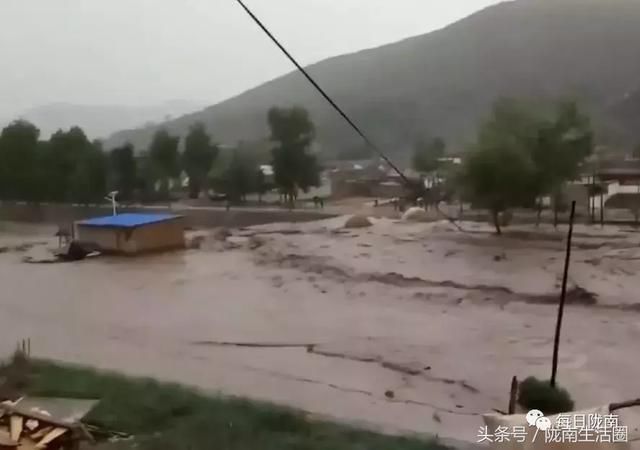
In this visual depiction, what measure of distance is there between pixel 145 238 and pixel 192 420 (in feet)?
2.22

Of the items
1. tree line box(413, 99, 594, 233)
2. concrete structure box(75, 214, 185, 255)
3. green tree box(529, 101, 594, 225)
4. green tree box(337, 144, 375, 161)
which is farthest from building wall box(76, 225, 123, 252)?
green tree box(529, 101, 594, 225)

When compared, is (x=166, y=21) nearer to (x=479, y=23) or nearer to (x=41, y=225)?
(x=41, y=225)

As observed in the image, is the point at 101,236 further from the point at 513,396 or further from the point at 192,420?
the point at 513,396

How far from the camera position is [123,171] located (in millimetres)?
3090

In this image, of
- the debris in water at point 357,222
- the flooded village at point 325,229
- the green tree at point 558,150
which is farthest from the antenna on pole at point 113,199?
the green tree at point 558,150

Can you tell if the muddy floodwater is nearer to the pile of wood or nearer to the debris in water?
the debris in water

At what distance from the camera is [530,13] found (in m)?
2.46

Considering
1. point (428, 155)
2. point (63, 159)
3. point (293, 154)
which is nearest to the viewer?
point (428, 155)

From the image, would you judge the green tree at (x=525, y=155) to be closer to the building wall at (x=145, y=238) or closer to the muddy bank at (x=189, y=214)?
the muddy bank at (x=189, y=214)

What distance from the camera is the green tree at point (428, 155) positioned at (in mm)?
2479

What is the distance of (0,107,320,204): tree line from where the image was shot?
271cm

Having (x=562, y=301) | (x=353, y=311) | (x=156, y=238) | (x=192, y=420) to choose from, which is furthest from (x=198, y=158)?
(x=562, y=301)

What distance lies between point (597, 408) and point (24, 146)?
2.27 meters

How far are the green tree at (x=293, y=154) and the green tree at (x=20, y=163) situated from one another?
3.37 feet
